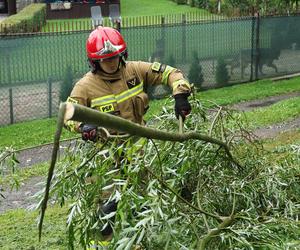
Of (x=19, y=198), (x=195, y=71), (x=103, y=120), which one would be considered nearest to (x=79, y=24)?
(x=195, y=71)

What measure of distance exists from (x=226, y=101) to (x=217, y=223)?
10212 millimetres

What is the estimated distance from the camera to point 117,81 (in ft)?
15.2

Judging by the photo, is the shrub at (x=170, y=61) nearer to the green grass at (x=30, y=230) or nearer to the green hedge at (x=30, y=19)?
the green grass at (x=30, y=230)

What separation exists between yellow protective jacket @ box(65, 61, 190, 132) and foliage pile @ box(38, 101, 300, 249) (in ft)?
0.93

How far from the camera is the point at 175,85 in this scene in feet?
14.8

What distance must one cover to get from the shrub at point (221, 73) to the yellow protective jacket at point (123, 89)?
34.0 feet

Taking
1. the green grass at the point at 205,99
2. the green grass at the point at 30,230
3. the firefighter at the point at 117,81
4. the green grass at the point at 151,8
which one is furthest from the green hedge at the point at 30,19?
the firefighter at the point at 117,81

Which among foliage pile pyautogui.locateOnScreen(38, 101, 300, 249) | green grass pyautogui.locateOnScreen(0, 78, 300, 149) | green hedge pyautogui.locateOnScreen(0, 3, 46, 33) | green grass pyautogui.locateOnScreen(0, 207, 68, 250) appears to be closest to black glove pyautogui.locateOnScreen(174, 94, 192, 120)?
foliage pile pyautogui.locateOnScreen(38, 101, 300, 249)

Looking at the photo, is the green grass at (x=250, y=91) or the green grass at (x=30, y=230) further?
the green grass at (x=250, y=91)

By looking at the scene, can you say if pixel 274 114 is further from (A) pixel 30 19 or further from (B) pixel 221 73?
(A) pixel 30 19

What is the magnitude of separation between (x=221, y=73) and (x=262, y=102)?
174 cm

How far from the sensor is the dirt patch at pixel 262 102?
43.0 feet

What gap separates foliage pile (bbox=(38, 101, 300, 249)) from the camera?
297 cm

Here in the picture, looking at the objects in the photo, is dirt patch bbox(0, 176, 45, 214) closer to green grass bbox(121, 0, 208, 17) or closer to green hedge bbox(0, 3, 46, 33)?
green hedge bbox(0, 3, 46, 33)
